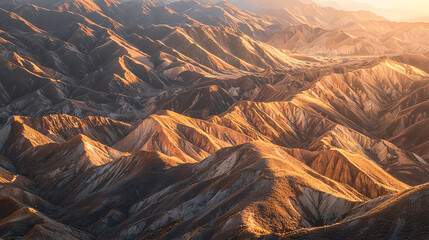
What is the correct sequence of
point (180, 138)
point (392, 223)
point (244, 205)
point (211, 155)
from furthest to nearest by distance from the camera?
1. point (180, 138)
2. point (211, 155)
3. point (244, 205)
4. point (392, 223)

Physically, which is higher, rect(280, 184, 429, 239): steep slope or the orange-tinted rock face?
rect(280, 184, 429, 239): steep slope

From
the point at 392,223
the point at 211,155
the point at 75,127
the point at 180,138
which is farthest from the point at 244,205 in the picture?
the point at 75,127

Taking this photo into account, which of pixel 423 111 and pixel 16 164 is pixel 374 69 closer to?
pixel 423 111

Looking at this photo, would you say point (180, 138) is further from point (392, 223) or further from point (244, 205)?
point (392, 223)

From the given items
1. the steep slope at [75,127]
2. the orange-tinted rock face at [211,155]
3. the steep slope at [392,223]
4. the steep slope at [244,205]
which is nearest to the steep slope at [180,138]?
the orange-tinted rock face at [211,155]

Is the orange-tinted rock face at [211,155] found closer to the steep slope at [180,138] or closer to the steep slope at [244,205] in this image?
the steep slope at [244,205]

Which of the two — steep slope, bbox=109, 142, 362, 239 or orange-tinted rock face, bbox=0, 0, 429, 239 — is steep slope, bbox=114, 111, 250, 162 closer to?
orange-tinted rock face, bbox=0, 0, 429, 239

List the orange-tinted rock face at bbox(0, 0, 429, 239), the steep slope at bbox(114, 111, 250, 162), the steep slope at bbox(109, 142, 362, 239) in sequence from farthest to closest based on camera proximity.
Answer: the steep slope at bbox(114, 111, 250, 162)
the orange-tinted rock face at bbox(0, 0, 429, 239)
the steep slope at bbox(109, 142, 362, 239)

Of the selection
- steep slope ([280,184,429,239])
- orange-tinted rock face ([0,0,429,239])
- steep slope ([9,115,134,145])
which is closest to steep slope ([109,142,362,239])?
orange-tinted rock face ([0,0,429,239])

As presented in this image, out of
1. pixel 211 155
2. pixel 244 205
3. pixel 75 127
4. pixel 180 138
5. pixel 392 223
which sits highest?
pixel 392 223

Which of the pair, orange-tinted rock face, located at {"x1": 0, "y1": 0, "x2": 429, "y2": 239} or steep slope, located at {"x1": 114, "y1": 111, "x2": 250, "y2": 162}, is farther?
steep slope, located at {"x1": 114, "y1": 111, "x2": 250, "y2": 162}
